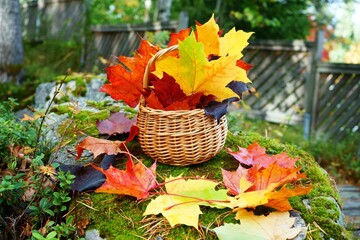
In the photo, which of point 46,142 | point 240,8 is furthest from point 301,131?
point 46,142

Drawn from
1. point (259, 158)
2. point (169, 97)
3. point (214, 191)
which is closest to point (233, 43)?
point (169, 97)

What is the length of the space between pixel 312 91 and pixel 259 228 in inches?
207

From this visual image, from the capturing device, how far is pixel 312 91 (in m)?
6.03

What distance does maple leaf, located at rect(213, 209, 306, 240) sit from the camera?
1.14m

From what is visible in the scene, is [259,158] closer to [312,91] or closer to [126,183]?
[126,183]

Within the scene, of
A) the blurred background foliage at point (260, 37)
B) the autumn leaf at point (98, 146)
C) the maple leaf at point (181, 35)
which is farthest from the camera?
the blurred background foliage at point (260, 37)

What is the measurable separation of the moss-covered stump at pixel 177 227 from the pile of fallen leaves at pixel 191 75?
0.82ft

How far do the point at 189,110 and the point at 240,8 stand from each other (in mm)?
6239

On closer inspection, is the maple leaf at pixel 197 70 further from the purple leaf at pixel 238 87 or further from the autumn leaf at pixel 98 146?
the autumn leaf at pixel 98 146

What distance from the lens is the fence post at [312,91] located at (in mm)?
5957

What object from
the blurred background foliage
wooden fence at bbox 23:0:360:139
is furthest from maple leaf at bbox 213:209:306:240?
wooden fence at bbox 23:0:360:139

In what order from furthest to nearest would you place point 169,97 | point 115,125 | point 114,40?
point 114,40
point 115,125
point 169,97

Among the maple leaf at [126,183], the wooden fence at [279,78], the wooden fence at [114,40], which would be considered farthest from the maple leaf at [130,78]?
the wooden fence at [114,40]

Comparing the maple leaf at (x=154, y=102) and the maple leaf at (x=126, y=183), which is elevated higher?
the maple leaf at (x=154, y=102)
